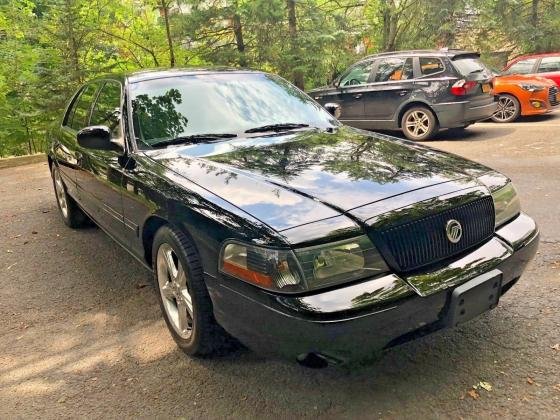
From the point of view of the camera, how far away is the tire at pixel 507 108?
1111cm

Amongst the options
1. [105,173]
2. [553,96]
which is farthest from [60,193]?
[553,96]

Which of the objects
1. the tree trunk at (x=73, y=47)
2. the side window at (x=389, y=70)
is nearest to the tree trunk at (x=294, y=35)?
the side window at (x=389, y=70)

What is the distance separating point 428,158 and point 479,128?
28.7 ft

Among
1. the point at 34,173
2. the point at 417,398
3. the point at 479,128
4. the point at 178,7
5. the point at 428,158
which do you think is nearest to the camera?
the point at 417,398

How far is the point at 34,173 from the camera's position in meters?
8.91

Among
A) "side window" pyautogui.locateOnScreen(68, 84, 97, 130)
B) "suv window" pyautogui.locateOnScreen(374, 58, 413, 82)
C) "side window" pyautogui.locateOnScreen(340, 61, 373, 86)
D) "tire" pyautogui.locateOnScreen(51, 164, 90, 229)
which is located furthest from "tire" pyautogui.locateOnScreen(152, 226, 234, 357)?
"side window" pyautogui.locateOnScreen(340, 61, 373, 86)

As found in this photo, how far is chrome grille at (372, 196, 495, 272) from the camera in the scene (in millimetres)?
2264

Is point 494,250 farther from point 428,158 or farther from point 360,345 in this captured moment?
point 360,345

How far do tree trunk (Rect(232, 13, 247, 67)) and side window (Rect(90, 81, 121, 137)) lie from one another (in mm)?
9922

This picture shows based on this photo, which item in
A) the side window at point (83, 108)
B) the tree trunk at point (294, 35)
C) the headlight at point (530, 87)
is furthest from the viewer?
the tree trunk at point (294, 35)

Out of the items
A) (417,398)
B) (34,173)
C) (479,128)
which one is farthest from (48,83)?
(417,398)

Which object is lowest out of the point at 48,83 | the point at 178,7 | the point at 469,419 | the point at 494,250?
the point at 469,419

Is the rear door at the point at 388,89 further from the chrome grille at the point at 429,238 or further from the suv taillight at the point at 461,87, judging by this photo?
the chrome grille at the point at 429,238

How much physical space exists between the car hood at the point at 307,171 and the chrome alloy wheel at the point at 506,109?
29.4 ft
